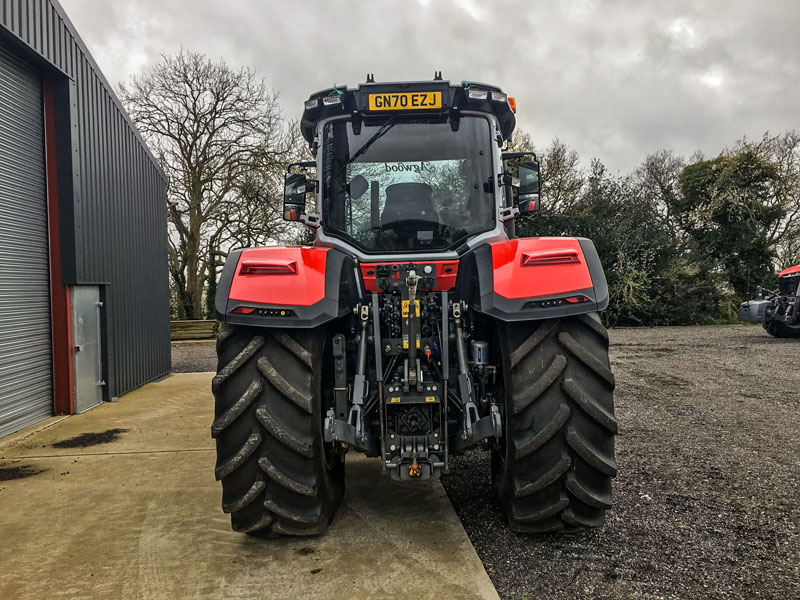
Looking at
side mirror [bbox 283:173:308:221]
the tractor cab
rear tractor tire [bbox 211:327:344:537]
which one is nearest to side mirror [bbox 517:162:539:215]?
the tractor cab

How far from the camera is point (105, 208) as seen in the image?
26.7ft

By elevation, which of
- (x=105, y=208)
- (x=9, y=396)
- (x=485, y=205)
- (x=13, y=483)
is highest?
(x=105, y=208)

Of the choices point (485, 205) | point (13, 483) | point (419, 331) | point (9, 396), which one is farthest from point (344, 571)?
point (9, 396)

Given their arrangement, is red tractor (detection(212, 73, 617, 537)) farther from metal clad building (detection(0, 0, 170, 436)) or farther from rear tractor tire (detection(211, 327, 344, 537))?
metal clad building (detection(0, 0, 170, 436))

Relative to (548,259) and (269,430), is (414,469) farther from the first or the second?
(548,259)

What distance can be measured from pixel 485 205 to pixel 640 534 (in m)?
2.10

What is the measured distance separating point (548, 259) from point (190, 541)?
2.54m

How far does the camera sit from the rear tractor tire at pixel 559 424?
2.88m

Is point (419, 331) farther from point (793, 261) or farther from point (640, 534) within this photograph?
point (793, 261)

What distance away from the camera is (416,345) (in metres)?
3.15

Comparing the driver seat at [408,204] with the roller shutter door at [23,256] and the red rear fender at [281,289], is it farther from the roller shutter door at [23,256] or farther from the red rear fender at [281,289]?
the roller shutter door at [23,256]

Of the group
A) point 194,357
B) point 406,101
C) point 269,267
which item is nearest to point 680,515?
point 269,267

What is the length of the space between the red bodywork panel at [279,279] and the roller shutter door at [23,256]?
4568 millimetres

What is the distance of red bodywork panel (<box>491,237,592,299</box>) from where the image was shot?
292 cm
